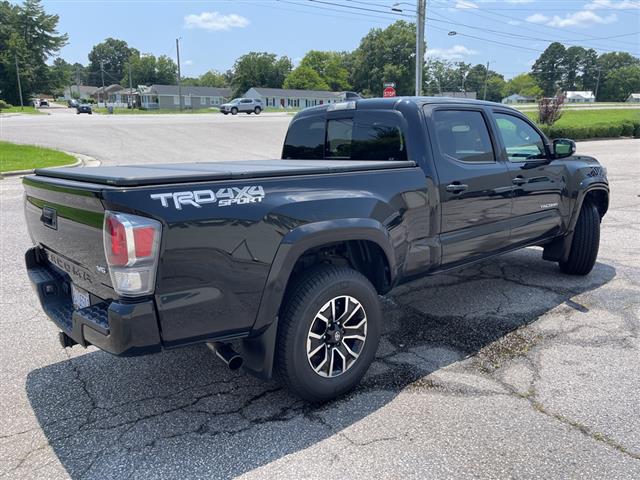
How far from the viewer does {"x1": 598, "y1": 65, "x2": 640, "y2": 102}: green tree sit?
128 metres

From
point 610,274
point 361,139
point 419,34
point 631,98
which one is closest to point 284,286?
point 361,139

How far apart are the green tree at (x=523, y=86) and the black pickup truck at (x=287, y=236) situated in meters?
144

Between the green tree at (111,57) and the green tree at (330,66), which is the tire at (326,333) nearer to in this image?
the green tree at (330,66)

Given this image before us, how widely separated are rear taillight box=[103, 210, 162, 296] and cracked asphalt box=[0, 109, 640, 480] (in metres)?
0.95

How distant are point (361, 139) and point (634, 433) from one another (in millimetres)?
2730

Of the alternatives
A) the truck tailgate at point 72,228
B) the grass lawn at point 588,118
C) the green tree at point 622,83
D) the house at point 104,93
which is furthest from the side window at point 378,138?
the green tree at point 622,83

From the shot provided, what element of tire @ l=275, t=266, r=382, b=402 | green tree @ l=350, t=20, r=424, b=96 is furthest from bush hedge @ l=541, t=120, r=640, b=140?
green tree @ l=350, t=20, r=424, b=96

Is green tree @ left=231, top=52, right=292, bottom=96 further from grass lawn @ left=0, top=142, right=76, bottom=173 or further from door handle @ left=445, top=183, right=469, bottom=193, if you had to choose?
door handle @ left=445, top=183, right=469, bottom=193

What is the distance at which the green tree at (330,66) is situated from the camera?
11156 cm

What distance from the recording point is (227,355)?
8.96 ft

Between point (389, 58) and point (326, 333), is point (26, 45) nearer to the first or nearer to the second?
point (389, 58)

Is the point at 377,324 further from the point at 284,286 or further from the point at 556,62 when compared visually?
the point at 556,62

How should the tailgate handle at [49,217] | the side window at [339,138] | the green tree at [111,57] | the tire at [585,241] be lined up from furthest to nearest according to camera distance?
1. the green tree at [111,57]
2. the tire at [585,241]
3. the side window at [339,138]
4. the tailgate handle at [49,217]

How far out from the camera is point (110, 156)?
1781 cm
